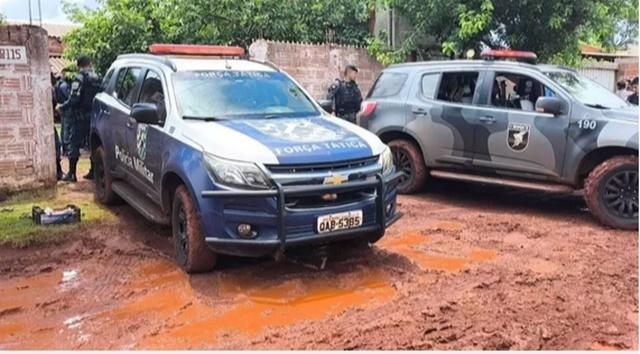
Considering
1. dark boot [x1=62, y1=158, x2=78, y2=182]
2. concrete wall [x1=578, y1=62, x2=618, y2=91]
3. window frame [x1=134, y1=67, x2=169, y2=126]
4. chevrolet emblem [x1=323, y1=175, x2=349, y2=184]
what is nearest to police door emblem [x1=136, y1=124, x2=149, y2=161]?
window frame [x1=134, y1=67, x2=169, y2=126]

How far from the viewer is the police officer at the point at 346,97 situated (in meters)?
10.4

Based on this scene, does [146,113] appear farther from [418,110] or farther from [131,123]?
[418,110]

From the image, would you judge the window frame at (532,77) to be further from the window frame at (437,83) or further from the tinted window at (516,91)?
the window frame at (437,83)

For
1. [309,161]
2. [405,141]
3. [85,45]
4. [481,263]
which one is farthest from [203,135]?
[85,45]

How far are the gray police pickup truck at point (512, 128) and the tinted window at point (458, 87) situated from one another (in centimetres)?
1

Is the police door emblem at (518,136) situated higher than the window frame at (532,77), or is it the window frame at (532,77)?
the window frame at (532,77)

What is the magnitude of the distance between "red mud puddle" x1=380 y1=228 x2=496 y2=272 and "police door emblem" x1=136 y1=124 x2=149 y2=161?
2.48 m

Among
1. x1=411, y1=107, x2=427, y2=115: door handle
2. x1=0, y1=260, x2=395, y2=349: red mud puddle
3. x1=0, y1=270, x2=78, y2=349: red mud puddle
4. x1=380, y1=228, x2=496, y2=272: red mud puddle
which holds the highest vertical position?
x1=411, y1=107, x2=427, y2=115: door handle

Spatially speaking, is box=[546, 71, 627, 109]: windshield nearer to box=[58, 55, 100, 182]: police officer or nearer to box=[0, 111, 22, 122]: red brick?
box=[58, 55, 100, 182]: police officer

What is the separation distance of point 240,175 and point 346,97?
6054mm

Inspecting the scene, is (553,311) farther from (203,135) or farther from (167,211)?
(167,211)

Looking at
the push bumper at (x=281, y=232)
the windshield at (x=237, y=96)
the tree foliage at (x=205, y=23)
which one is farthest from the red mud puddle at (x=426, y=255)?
the tree foliage at (x=205, y=23)

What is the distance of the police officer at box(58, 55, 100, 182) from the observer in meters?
8.70

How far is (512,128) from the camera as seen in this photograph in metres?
7.16
